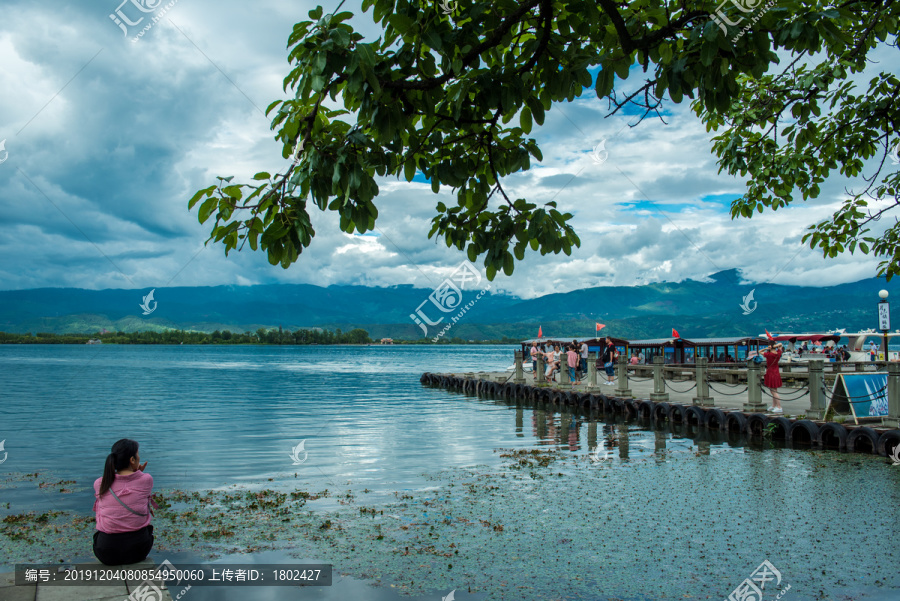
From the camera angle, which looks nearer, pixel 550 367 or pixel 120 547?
pixel 120 547

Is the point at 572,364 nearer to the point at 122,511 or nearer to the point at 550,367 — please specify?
the point at 550,367

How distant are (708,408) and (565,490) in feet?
39.1

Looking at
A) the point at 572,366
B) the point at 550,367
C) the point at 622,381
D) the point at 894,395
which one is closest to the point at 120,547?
the point at 894,395

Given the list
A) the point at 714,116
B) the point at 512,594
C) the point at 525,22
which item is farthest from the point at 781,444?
the point at 525,22

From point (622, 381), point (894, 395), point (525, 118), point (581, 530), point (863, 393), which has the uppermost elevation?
point (525, 118)

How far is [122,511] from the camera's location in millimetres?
6586

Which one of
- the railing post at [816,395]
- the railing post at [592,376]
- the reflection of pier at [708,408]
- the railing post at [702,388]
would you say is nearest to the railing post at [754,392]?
the reflection of pier at [708,408]

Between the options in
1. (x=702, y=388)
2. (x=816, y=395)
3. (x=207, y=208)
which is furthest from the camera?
(x=702, y=388)

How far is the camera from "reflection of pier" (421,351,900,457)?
15.9 meters

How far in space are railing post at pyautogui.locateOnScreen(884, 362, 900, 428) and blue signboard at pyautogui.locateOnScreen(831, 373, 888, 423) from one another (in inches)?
36.7

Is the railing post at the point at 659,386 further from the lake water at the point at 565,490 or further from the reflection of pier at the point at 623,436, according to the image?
the lake water at the point at 565,490

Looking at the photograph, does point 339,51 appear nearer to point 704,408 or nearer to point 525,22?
point 525,22

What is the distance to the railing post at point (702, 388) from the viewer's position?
22.5m

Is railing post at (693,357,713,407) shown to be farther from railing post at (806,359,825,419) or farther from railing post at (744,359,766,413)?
railing post at (806,359,825,419)
